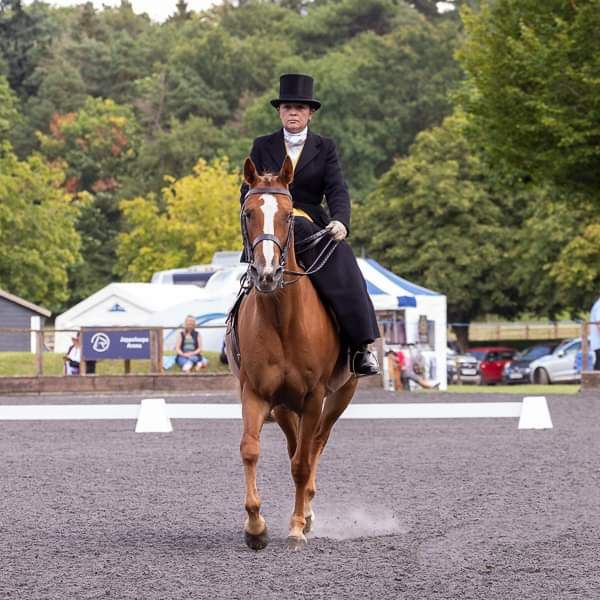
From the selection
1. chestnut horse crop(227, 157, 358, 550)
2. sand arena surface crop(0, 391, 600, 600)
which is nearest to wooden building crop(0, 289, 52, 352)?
sand arena surface crop(0, 391, 600, 600)

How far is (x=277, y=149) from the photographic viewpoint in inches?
380

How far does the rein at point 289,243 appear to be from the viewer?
823 cm

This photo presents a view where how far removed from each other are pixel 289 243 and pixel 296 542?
5.69ft

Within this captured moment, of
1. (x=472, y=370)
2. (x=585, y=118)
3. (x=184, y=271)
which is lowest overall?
(x=472, y=370)

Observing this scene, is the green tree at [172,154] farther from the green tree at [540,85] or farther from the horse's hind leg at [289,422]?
→ the horse's hind leg at [289,422]

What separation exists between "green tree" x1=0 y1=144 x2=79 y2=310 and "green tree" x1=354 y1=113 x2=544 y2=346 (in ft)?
→ 46.9

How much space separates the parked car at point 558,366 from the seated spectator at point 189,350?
646 inches

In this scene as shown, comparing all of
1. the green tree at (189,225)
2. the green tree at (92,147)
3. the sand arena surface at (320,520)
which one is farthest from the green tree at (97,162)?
the sand arena surface at (320,520)

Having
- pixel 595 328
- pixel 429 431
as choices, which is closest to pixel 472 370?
pixel 595 328

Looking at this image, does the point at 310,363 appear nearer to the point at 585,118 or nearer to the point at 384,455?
the point at 384,455

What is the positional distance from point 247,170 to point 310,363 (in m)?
1.22

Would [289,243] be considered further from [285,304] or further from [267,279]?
[267,279]

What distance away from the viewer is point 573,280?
192ft

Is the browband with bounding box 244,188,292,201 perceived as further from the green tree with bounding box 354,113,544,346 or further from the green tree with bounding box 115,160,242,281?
the green tree with bounding box 115,160,242,281
